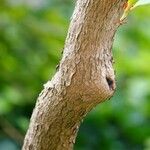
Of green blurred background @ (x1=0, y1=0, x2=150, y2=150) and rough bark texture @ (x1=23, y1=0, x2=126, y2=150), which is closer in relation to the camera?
rough bark texture @ (x1=23, y1=0, x2=126, y2=150)

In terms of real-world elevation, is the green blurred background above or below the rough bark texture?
above

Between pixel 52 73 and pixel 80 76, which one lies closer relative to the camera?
pixel 80 76

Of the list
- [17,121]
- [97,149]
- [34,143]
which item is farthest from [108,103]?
A: [34,143]

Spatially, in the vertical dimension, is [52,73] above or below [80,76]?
above

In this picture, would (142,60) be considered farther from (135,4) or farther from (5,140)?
(135,4)
